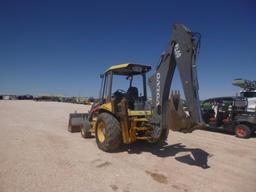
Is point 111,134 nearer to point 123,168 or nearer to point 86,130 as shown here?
point 123,168

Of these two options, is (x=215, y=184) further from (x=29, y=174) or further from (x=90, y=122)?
(x=90, y=122)

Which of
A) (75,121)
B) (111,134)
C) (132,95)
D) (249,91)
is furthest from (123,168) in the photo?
(249,91)

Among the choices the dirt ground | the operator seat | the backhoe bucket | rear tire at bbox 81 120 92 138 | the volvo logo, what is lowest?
the dirt ground

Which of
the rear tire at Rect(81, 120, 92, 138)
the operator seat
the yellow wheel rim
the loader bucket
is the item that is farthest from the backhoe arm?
the loader bucket

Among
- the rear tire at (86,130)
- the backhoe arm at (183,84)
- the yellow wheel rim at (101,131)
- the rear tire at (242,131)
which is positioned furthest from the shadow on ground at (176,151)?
the rear tire at (242,131)

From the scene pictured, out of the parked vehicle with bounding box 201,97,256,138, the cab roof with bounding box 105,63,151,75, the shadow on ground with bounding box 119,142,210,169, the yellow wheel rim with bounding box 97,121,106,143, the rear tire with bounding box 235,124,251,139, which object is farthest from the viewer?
the parked vehicle with bounding box 201,97,256,138

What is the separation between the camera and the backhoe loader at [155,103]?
4.35m

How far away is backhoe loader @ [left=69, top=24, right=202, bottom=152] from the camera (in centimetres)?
435

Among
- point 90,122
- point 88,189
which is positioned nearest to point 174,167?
point 88,189

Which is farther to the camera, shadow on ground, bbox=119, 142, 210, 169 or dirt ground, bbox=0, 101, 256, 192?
shadow on ground, bbox=119, 142, 210, 169

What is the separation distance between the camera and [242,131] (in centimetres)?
895

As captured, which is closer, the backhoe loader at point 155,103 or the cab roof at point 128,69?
the backhoe loader at point 155,103

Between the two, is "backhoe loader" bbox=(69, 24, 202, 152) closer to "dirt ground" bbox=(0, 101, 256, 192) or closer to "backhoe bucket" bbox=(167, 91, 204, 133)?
"backhoe bucket" bbox=(167, 91, 204, 133)

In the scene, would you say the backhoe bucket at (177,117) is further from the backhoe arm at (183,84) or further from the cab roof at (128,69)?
the cab roof at (128,69)
